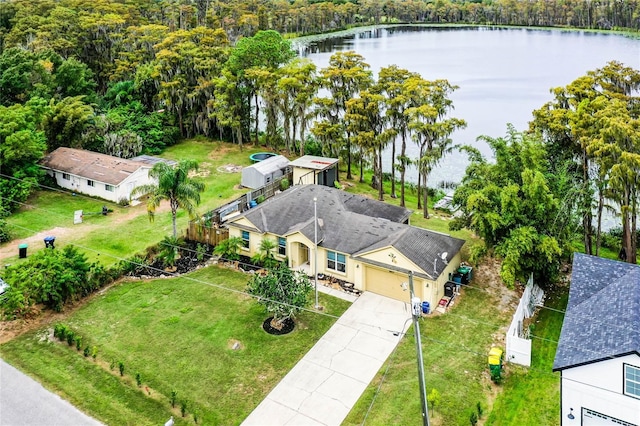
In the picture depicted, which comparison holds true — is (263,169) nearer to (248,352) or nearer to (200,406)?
(248,352)

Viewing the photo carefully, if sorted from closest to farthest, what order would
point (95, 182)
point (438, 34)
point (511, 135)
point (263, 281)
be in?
1. point (263, 281)
2. point (511, 135)
3. point (95, 182)
4. point (438, 34)

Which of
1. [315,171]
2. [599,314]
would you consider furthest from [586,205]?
[315,171]

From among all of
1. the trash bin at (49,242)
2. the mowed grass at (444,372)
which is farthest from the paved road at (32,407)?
the trash bin at (49,242)

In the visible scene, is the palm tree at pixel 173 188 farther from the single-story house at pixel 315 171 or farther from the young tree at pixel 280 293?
the single-story house at pixel 315 171

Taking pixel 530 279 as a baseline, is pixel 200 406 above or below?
below

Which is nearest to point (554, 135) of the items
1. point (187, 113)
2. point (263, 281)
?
point (263, 281)
